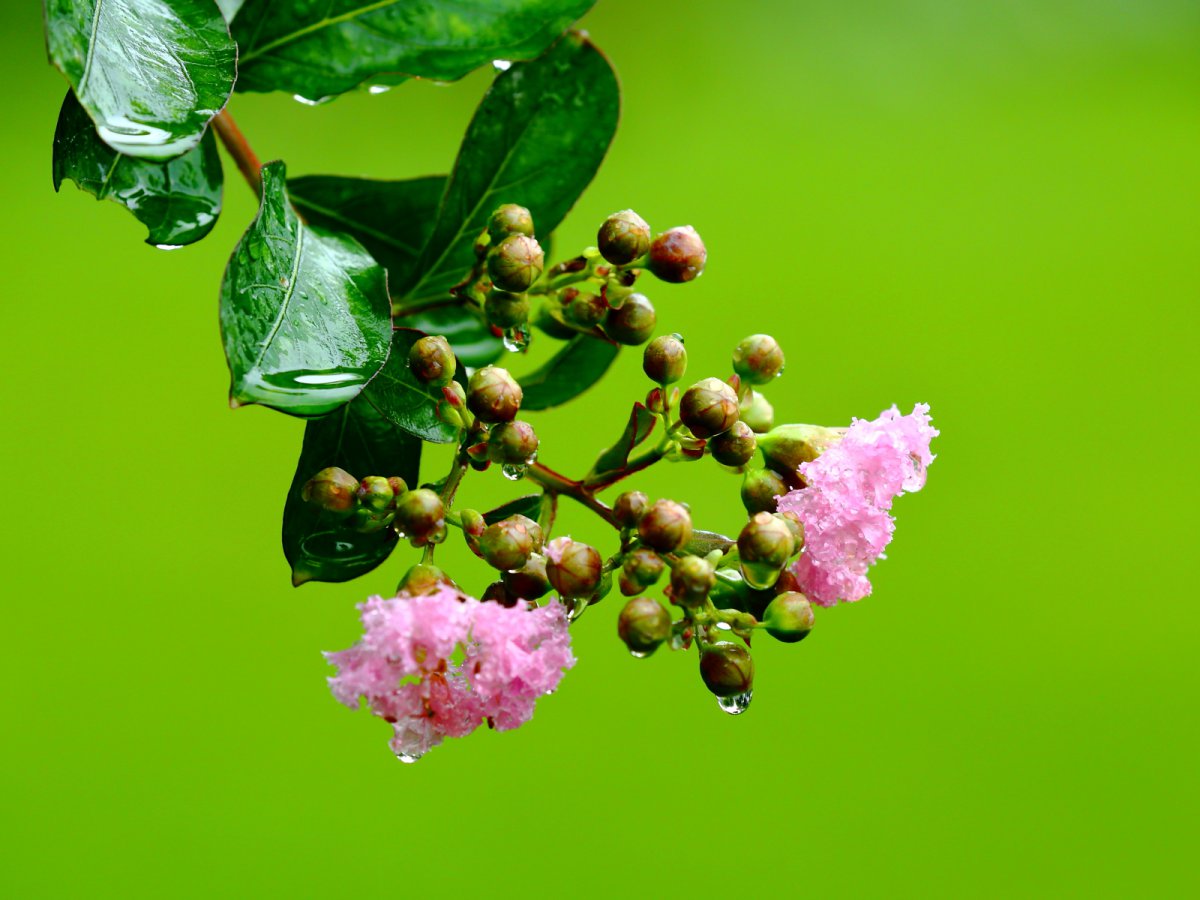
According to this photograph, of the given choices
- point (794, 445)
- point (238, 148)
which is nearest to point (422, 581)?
point (794, 445)

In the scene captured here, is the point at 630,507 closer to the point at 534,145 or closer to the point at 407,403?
the point at 407,403

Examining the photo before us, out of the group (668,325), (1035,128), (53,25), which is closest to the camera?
(53,25)

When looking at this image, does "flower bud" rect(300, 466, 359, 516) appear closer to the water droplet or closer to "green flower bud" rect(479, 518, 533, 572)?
"green flower bud" rect(479, 518, 533, 572)

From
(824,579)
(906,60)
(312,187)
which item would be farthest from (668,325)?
(824,579)

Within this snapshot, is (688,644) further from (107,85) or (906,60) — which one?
(906,60)

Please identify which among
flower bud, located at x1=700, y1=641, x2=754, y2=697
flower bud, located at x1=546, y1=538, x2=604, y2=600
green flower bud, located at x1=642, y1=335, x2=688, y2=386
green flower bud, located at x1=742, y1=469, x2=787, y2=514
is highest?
green flower bud, located at x1=642, y1=335, x2=688, y2=386

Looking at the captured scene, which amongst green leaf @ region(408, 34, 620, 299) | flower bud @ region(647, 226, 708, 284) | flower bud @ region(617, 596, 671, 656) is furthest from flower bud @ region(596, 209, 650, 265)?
flower bud @ region(617, 596, 671, 656)

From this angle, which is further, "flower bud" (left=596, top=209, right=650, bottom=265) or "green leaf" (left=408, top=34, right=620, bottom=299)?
"green leaf" (left=408, top=34, right=620, bottom=299)
